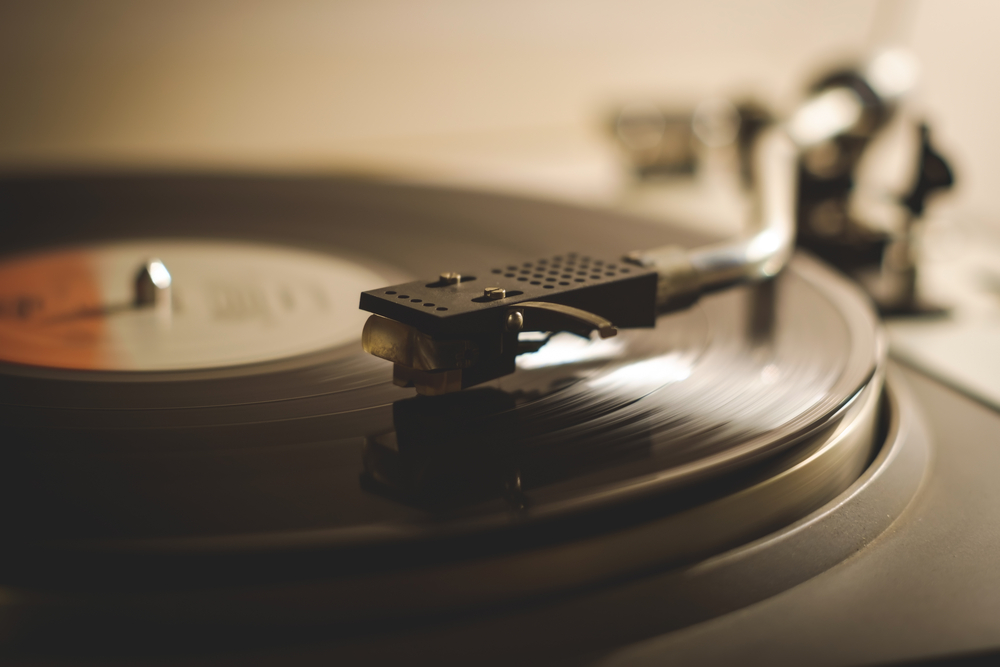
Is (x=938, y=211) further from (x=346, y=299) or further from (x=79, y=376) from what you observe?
(x=79, y=376)

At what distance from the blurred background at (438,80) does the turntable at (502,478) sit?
50 cm

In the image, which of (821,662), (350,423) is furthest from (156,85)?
(821,662)

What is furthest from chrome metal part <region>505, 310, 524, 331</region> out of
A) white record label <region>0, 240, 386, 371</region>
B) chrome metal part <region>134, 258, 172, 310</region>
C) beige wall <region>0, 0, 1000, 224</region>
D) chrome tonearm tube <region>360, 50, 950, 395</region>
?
beige wall <region>0, 0, 1000, 224</region>

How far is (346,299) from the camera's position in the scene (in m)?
0.73

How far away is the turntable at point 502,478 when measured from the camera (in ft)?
1.08

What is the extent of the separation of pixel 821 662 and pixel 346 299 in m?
0.49

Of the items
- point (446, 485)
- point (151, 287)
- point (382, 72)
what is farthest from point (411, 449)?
→ point (382, 72)

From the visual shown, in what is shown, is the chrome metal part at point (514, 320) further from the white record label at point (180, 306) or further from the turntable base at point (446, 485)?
the white record label at point (180, 306)

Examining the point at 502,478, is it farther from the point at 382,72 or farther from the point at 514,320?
the point at 382,72

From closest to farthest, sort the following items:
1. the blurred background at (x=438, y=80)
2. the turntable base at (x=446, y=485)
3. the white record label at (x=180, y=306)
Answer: the turntable base at (x=446, y=485) → the white record label at (x=180, y=306) → the blurred background at (x=438, y=80)

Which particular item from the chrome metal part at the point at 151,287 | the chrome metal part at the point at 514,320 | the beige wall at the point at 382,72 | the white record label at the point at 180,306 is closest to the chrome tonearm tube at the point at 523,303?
the chrome metal part at the point at 514,320

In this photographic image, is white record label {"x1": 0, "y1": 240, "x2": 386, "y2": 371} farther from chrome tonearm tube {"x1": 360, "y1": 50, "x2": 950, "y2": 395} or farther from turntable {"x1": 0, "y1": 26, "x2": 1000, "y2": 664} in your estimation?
chrome tonearm tube {"x1": 360, "y1": 50, "x2": 950, "y2": 395}

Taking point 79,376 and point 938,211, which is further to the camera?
point 938,211

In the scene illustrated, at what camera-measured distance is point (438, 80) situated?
160 cm
